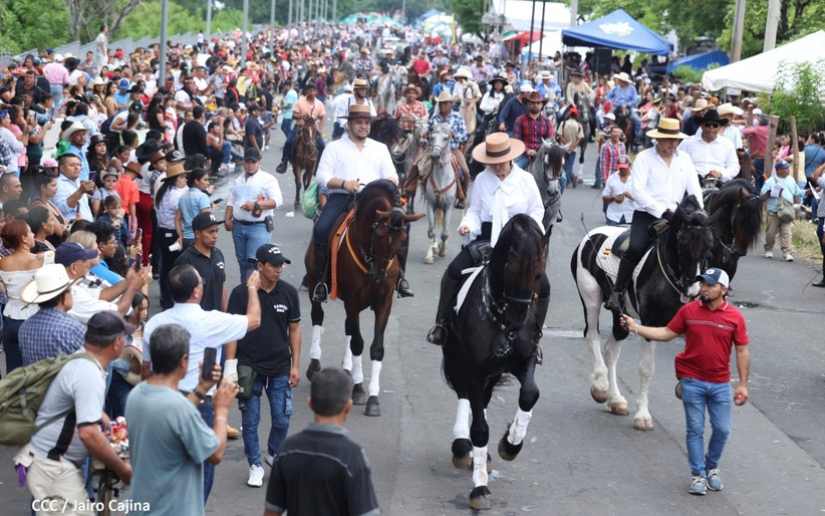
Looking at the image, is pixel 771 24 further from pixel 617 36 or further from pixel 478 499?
pixel 478 499

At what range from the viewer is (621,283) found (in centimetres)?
1263

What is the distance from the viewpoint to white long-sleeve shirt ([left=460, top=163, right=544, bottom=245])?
1112cm

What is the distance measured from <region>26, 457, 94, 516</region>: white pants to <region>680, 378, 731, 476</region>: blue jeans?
16.2 ft

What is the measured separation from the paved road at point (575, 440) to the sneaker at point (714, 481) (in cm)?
7

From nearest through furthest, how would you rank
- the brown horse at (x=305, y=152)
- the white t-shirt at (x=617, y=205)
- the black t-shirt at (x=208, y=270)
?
the black t-shirt at (x=208, y=270)
the white t-shirt at (x=617, y=205)
the brown horse at (x=305, y=152)

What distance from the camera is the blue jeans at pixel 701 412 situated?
10.1 meters

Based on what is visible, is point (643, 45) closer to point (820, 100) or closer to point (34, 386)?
point (820, 100)

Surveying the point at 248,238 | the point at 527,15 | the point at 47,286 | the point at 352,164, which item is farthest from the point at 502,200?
the point at 527,15

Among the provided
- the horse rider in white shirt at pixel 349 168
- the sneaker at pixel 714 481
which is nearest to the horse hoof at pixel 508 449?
the sneaker at pixel 714 481

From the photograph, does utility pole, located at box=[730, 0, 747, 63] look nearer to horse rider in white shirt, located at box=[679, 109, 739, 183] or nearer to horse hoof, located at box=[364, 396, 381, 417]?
horse rider in white shirt, located at box=[679, 109, 739, 183]

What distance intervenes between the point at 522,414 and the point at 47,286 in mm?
3661

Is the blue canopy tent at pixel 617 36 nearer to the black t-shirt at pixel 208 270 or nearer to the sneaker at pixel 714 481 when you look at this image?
the black t-shirt at pixel 208 270

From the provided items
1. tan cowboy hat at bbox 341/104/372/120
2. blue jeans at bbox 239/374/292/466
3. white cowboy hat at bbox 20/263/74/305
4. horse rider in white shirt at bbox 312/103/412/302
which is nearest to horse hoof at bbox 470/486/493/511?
blue jeans at bbox 239/374/292/466

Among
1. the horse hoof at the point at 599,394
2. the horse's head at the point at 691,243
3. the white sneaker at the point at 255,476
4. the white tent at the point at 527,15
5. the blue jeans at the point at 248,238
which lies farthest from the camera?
the white tent at the point at 527,15
